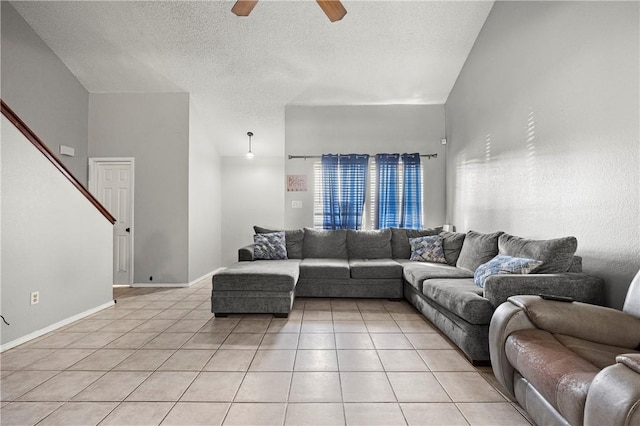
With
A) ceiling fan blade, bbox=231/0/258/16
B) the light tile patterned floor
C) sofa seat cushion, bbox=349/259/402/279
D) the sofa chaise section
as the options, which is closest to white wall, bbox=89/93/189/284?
the light tile patterned floor

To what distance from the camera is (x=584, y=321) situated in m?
1.62

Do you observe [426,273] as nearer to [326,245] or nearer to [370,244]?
[370,244]

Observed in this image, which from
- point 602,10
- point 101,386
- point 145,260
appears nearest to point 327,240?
point 145,260

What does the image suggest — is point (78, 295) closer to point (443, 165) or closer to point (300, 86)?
point (300, 86)

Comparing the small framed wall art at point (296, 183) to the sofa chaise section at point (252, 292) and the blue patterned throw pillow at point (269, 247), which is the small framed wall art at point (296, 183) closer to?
the blue patterned throw pillow at point (269, 247)

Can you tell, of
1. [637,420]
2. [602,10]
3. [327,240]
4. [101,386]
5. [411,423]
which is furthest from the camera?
[327,240]

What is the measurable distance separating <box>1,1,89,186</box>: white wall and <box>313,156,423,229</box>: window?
12.0 ft

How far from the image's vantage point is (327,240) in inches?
189

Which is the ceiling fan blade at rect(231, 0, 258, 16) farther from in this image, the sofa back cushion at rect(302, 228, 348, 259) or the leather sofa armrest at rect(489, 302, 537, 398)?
the sofa back cushion at rect(302, 228, 348, 259)

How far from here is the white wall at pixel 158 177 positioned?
4855 mm

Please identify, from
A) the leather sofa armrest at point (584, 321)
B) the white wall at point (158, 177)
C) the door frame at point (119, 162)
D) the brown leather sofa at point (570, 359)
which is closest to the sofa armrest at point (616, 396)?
the brown leather sofa at point (570, 359)

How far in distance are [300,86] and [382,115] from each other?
1.44 m

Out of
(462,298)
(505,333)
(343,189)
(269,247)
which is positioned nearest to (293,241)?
(269,247)

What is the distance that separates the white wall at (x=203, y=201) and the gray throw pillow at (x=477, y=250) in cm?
393
